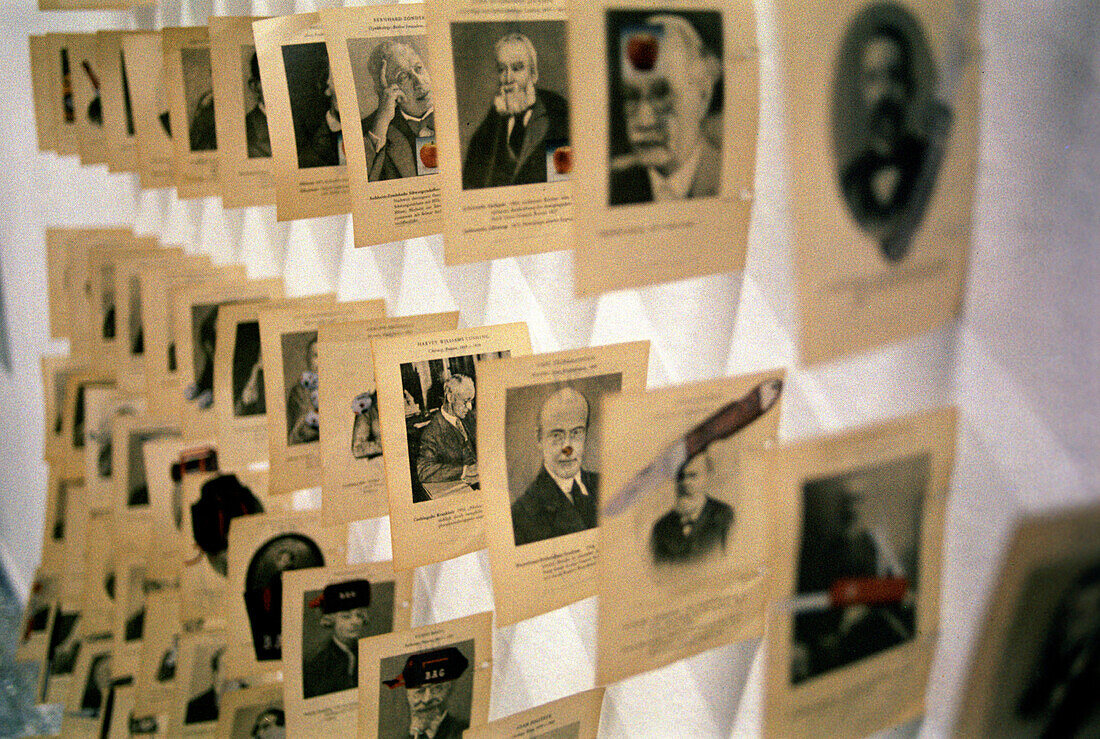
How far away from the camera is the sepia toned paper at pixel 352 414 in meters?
0.81

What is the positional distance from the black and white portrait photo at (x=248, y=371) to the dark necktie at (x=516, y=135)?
0.65 meters

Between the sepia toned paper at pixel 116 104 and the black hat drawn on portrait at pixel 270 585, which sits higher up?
the sepia toned paper at pixel 116 104

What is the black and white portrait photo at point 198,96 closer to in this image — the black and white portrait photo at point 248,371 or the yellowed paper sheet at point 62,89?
the black and white portrait photo at point 248,371

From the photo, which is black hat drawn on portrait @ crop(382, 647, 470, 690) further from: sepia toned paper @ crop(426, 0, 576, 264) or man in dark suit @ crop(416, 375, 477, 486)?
sepia toned paper @ crop(426, 0, 576, 264)

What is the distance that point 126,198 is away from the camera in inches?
87.6

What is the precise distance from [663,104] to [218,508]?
1.17m

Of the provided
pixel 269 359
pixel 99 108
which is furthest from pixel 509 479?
pixel 99 108

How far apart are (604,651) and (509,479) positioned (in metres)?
0.17

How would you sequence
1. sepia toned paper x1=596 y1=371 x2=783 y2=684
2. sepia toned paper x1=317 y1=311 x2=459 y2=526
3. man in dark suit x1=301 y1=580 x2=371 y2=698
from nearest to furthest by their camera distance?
sepia toned paper x1=596 y1=371 x2=783 y2=684, sepia toned paper x1=317 y1=311 x2=459 y2=526, man in dark suit x1=301 y1=580 x2=371 y2=698

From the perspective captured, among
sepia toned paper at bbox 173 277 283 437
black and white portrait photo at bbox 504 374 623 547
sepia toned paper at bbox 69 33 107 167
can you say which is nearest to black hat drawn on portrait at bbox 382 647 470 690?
black and white portrait photo at bbox 504 374 623 547

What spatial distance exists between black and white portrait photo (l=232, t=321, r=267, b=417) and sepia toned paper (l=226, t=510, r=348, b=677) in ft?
0.59

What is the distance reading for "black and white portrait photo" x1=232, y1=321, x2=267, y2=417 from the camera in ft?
3.81

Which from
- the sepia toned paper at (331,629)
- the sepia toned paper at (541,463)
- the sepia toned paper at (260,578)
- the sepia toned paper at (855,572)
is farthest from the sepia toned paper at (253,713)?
the sepia toned paper at (855,572)

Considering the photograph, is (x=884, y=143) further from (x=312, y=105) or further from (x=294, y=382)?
(x=294, y=382)
